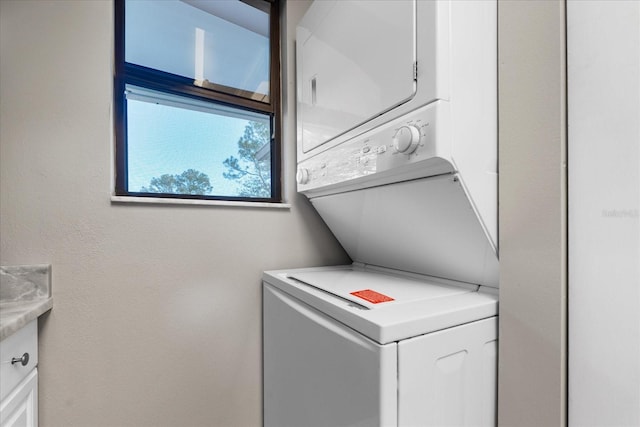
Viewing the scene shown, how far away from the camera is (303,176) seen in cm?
174

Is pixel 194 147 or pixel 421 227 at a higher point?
pixel 194 147

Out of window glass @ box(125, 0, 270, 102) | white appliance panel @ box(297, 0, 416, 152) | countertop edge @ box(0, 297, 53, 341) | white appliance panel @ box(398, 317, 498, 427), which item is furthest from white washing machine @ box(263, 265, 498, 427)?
window glass @ box(125, 0, 270, 102)

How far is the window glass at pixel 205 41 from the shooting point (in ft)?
5.71

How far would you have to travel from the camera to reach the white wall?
2.64ft

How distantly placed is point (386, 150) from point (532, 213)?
0.54m

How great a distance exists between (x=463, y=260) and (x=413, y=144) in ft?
1.96

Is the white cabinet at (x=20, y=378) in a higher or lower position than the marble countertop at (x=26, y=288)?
lower

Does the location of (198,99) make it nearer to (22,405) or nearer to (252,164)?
(252,164)

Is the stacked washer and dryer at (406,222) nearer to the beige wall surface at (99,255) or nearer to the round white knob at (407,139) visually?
the round white knob at (407,139)

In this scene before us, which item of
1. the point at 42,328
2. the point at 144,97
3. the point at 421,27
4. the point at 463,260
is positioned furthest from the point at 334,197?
the point at 42,328

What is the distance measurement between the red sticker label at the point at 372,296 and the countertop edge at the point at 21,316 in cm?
126

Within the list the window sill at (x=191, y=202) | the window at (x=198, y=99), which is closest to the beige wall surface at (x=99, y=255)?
the window sill at (x=191, y=202)

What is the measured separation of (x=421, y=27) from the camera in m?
1.00

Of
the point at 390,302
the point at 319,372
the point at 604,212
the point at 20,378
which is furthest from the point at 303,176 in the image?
the point at 20,378
